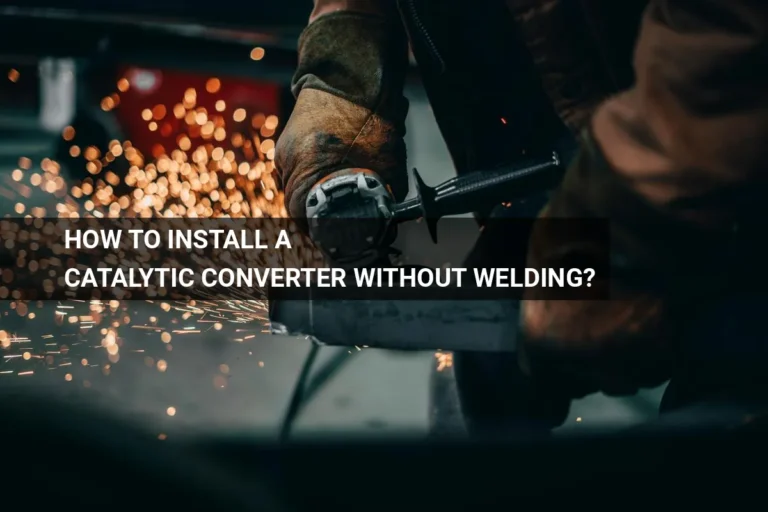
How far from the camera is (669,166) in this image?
72 cm

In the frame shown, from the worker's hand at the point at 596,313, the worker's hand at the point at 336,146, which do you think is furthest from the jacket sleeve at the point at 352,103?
the worker's hand at the point at 596,313

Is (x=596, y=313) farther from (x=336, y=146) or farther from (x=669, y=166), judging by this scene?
(x=336, y=146)

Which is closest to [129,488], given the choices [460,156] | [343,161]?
[343,161]

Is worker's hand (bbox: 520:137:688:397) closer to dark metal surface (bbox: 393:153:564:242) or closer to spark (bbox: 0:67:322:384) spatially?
dark metal surface (bbox: 393:153:564:242)

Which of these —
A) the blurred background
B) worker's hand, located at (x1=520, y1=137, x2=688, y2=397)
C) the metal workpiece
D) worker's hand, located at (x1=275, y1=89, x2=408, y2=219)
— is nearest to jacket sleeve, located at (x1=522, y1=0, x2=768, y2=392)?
worker's hand, located at (x1=520, y1=137, x2=688, y2=397)

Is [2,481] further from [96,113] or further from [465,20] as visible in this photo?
[96,113]

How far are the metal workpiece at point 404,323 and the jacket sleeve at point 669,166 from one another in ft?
0.36

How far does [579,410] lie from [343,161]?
448mm

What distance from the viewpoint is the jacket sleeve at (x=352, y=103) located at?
115 cm

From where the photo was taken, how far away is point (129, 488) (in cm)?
109

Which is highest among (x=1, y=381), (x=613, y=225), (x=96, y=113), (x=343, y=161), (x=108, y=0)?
(x=108, y=0)

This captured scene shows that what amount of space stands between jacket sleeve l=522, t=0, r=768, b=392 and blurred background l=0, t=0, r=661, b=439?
9.1 inches

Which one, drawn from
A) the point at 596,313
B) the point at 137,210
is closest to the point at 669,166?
the point at 596,313

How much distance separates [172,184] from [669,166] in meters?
1.60
